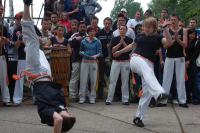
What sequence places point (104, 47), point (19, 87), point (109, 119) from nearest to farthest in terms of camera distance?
point (109, 119), point (19, 87), point (104, 47)

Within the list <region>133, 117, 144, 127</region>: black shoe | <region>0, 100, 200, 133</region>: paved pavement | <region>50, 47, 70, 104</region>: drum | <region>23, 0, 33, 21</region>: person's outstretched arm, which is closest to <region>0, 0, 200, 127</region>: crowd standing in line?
<region>50, 47, 70, 104</region>: drum

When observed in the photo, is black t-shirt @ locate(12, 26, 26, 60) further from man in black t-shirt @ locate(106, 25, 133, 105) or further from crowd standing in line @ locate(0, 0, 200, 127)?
man in black t-shirt @ locate(106, 25, 133, 105)

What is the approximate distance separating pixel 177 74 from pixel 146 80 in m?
2.97

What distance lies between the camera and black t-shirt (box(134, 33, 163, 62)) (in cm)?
896

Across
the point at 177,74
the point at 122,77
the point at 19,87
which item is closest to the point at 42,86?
the point at 19,87

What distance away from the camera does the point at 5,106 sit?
36.2 feet

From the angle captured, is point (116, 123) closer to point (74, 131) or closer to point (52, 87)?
point (74, 131)

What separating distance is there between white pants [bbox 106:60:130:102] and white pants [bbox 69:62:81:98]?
909mm

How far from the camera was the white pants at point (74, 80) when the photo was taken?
12.0m

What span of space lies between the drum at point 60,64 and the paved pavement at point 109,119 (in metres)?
0.73

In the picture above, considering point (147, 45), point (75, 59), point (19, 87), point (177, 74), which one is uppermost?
point (147, 45)

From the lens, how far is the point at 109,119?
9.58m

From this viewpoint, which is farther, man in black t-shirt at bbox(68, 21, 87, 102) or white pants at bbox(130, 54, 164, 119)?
man in black t-shirt at bbox(68, 21, 87, 102)

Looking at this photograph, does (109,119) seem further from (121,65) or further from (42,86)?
(42,86)
